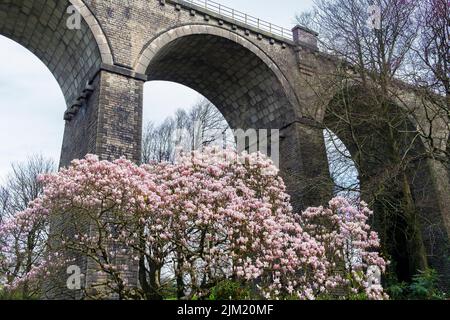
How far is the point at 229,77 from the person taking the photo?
1827 centimetres

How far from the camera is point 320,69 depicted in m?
18.1

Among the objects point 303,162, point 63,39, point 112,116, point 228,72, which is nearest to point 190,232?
point 112,116

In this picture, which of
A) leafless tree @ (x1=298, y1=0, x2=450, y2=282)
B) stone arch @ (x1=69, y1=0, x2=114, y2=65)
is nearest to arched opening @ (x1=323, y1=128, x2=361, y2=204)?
leafless tree @ (x1=298, y1=0, x2=450, y2=282)

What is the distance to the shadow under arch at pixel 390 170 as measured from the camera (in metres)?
13.4

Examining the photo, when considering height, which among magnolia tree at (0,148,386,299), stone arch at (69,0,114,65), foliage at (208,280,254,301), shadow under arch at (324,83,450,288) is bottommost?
foliage at (208,280,254,301)

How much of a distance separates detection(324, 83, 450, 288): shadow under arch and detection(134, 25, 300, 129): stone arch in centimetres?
221

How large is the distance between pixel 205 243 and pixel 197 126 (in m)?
19.5

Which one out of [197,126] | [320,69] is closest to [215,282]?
[320,69]

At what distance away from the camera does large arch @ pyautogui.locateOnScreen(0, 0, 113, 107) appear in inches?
538

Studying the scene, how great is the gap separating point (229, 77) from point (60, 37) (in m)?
6.67

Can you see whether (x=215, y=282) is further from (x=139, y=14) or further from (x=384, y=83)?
(x=139, y=14)

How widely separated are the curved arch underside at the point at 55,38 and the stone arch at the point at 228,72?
213cm

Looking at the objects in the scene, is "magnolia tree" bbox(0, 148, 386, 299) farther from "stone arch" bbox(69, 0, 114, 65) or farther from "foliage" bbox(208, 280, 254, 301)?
"stone arch" bbox(69, 0, 114, 65)

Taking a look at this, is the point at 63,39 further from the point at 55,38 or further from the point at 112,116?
the point at 112,116
